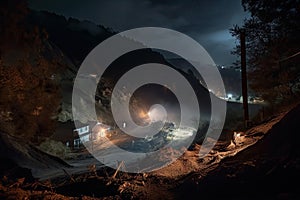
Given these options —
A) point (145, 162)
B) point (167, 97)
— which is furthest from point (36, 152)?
point (167, 97)

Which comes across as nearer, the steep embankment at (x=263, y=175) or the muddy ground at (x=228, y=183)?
the steep embankment at (x=263, y=175)

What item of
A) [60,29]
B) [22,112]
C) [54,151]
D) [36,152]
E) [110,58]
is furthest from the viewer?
[60,29]

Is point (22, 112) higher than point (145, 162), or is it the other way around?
point (22, 112)

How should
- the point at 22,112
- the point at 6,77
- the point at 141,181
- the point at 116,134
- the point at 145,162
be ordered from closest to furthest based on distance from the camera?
the point at 141,181 < the point at 145,162 < the point at 6,77 < the point at 22,112 < the point at 116,134

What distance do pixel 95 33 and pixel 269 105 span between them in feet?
327

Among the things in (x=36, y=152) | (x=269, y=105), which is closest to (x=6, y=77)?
(x=36, y=152)

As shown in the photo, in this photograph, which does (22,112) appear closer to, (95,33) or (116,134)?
(116,134)

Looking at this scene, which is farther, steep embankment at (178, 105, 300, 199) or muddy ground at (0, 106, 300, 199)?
muddy ground at (0, 106, 300, 199)

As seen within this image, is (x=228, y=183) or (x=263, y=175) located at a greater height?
(x=263, y=175)

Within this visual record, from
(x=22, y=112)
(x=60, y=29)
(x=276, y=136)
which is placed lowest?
→ (x=276, y=136)

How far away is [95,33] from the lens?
10906cm

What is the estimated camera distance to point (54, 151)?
2842cm

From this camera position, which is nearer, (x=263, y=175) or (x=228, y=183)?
(x=263, y=175)

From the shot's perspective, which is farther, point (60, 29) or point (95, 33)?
point (95, 33)
